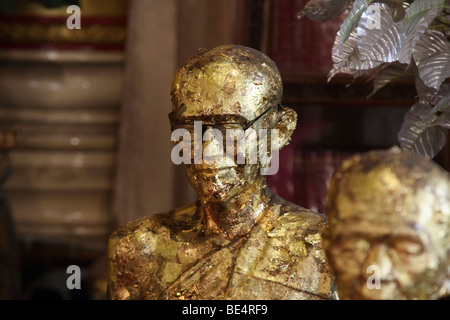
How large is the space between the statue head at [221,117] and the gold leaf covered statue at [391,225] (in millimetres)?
286

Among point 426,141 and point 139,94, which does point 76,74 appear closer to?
point 139,94

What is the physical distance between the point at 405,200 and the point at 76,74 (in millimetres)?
2034

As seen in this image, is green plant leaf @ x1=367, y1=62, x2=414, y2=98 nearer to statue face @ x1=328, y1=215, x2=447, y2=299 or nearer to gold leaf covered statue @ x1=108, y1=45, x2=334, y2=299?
gold leaf covered statue @ x1=108, y1=45, x2=334, y2=299

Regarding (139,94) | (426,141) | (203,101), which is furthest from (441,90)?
(139,94)

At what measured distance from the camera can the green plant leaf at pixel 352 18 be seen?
1.08 m

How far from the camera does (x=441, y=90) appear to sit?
1.18 m

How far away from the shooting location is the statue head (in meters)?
1.06

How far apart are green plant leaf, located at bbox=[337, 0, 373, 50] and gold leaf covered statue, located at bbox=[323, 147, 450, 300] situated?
0.33 metres
